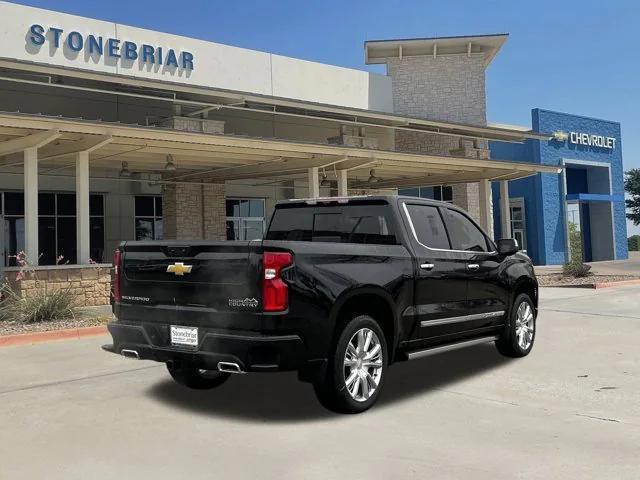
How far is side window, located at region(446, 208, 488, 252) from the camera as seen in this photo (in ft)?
23.9

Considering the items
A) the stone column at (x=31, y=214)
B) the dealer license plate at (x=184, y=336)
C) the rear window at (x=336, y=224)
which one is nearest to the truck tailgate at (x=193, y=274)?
the dealer license plate at (x=184, y=336)

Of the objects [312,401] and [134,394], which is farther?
[134,394]

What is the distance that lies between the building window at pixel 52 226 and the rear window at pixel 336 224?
1502cm

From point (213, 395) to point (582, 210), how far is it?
123 ft

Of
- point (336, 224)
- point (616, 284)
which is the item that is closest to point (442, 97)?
point (616, 284)

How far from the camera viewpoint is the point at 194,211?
2303cm

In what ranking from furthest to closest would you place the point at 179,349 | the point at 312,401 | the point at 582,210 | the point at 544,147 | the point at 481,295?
the point at 582,210 → the point at 544,147 → the point at 481,295 → the point at 312,401 → the point at 179,349

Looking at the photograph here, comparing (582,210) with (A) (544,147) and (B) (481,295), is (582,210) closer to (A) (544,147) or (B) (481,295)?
(A) (544,147)

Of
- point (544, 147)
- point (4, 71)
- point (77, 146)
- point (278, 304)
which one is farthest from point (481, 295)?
point (544, 147)

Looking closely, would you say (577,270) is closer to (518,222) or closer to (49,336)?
(518,222)

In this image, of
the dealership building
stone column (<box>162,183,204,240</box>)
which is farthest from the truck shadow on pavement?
stone column (<box>162,183,204,240</box>)

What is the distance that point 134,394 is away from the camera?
21.4 ft

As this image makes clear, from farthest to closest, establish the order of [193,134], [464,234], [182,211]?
[182,211] → [193,134] → [464,234]

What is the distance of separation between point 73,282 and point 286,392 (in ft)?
30.6
